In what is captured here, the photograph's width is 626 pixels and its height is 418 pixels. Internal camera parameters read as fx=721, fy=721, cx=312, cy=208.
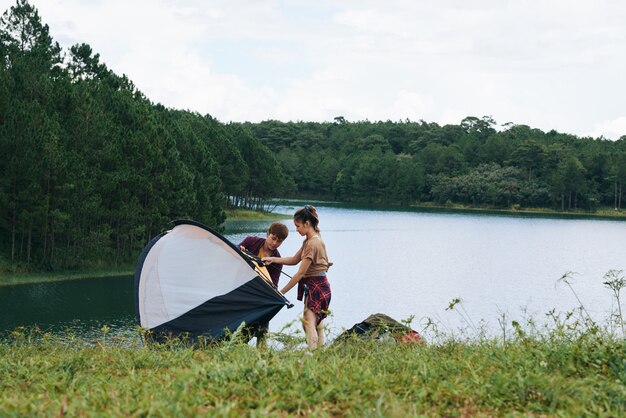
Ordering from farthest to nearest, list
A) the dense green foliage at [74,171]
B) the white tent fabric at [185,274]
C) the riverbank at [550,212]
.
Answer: the riverbank at [550,212] < the dense green foliage at [74,171] < the white tent fabric at [185,274]

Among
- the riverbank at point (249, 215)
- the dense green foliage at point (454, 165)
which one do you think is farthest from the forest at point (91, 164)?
the dense green foliage at point (454, 165)

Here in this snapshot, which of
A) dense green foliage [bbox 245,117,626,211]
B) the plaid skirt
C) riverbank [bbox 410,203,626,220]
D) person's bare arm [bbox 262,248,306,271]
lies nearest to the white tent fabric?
person's bare arm [bbox 262,248,306,271]

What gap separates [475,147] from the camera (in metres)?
121

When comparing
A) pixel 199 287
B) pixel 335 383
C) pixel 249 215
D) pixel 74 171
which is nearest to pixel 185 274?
pixel 199 287

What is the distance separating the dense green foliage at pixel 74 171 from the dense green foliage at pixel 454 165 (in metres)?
71.5

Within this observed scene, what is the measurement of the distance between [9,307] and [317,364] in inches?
780

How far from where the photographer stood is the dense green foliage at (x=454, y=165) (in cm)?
10019

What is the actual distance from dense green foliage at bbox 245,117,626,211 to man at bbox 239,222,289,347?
92.7 m

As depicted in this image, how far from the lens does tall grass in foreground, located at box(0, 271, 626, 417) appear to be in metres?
4.08

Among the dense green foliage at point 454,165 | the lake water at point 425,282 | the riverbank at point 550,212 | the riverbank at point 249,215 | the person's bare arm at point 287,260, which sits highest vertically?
the dense green foliage at point 454,165

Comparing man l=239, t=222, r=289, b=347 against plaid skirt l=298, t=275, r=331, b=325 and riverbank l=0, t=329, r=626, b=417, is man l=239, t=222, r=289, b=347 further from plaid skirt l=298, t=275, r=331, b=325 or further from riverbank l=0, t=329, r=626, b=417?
riverbank l=0, t=329, r=626, b=417

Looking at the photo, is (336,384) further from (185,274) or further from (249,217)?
(249,217)

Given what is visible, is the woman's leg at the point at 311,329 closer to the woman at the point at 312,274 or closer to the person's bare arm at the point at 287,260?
the woman at the point at 312,274

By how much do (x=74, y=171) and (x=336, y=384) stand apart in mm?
25820
